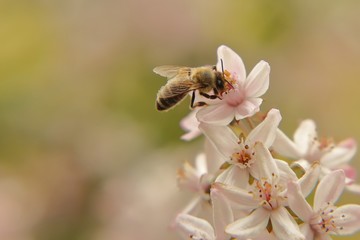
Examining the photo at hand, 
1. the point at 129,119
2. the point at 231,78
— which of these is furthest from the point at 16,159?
the point at 231,78

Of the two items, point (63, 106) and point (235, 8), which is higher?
point (235, 8)

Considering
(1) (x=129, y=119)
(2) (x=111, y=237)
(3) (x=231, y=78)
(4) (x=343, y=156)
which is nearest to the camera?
(3) (x=231, y=78)

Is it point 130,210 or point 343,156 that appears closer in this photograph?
point 343,156

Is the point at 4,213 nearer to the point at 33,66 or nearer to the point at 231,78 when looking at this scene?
the point at 33,66

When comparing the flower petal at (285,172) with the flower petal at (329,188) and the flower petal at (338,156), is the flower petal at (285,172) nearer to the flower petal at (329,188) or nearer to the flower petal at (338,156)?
the flower petal at (329,188)

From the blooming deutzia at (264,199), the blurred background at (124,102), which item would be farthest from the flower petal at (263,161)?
the blurred background at (124,102)

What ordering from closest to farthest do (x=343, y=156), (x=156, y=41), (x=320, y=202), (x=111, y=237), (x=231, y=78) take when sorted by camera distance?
(x=320, y=202), (x=231, y=78), (x=343, y=156), (x=111, y=237), (x=156, y=41)

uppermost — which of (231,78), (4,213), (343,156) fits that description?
(231,78)

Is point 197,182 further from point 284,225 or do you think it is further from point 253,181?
point 284,225
